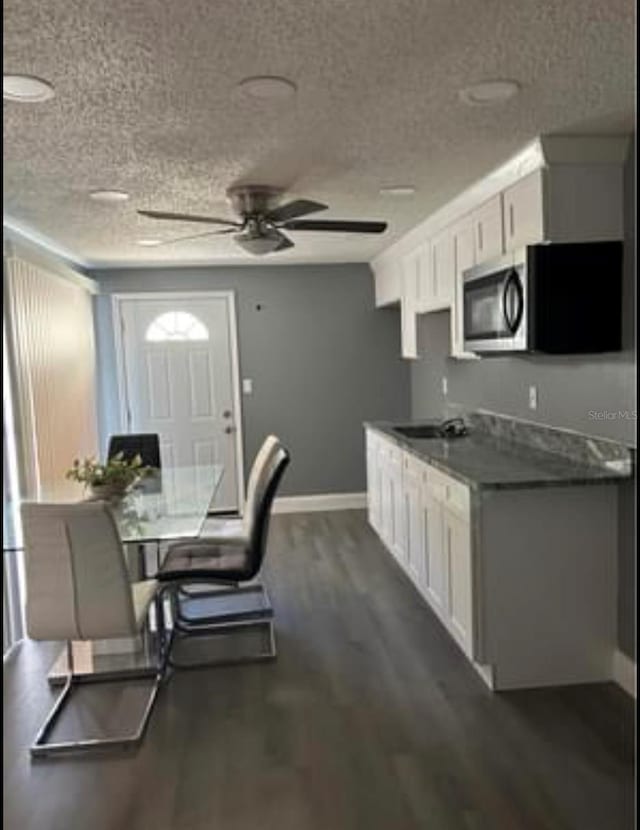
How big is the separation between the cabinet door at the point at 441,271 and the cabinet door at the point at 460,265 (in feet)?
0.28

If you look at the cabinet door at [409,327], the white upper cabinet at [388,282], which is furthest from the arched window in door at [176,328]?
the cabinet door at [409,327]

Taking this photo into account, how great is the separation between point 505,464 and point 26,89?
2495 mm

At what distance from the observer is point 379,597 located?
13.5 ft

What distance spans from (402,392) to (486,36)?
4.74 metres

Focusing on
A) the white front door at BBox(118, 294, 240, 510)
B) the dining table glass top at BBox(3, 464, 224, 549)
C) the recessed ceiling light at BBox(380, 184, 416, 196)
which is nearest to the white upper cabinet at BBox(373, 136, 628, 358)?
the recessed ceiling light at BBox(380, 184, 416, 196)

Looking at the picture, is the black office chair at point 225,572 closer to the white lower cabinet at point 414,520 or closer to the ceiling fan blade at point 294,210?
the white lower cabinet at point 414,520

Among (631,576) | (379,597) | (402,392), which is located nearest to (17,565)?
(379,597)

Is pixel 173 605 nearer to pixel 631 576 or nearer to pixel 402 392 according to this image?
pixel 631 576

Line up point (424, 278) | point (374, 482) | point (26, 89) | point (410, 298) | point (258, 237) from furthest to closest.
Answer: point (374, 482) < point (410, 298) < point (424, 278) < point (258, 237) < point (26, 89)

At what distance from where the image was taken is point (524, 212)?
10.0ft

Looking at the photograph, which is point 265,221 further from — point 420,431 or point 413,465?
point 420,431

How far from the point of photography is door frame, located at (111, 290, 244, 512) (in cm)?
625

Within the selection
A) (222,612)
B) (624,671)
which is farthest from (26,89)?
(624,671)

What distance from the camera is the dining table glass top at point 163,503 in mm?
3039
